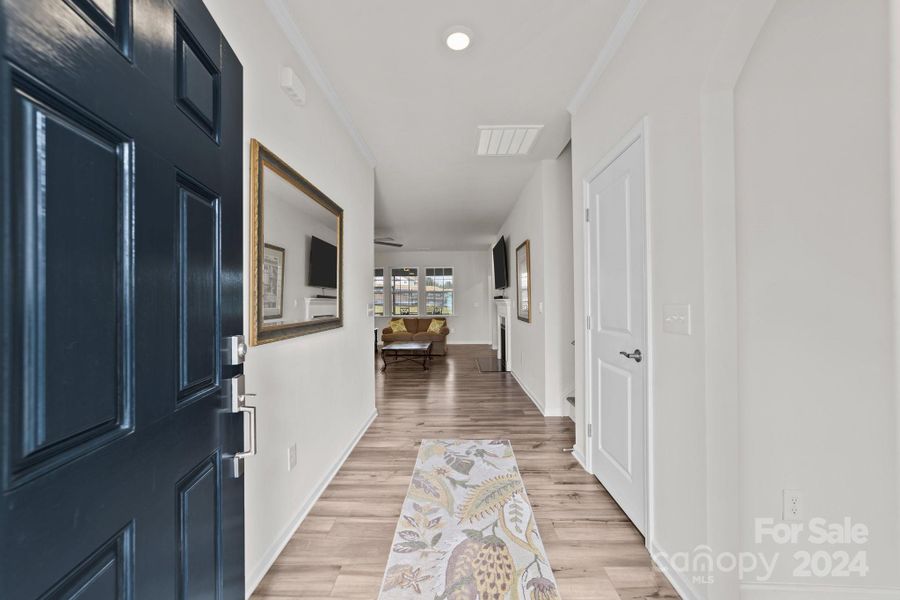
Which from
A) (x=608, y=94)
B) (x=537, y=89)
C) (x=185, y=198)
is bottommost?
(x=185, y=198)

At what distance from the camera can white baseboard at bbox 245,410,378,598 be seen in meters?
1.53

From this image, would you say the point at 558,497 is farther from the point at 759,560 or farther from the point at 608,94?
the point at 608,94

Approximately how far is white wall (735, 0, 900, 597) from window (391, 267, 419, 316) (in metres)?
8.87

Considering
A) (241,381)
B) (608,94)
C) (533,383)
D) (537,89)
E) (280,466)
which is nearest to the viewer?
(241,381)

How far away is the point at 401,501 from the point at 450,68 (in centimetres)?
256

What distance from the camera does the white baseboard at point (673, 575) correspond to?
145cm

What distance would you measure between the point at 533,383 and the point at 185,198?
4.03m

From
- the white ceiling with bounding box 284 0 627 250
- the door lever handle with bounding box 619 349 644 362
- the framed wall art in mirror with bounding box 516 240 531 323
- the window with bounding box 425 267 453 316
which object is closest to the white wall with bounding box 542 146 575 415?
the white ceiling with bounding box 284 0 627 250

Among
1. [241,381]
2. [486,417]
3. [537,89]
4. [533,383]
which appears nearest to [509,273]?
[533,383]

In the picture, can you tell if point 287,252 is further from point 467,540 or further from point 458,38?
point 467,540

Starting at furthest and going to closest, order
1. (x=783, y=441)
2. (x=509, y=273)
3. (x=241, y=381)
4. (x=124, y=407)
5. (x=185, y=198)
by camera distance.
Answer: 1. (x=509, y=273)
2. (x=783, y=441)
3. (x=241, y=381)
4. (x=185, y=198)
5. (x=124, y=407)

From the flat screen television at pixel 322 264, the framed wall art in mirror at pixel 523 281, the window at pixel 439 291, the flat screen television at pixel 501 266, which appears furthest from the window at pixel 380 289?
the flat screen television at pixel 322 264

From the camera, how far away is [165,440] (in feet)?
2.27

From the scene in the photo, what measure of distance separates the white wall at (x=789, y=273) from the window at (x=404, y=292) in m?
8.72
